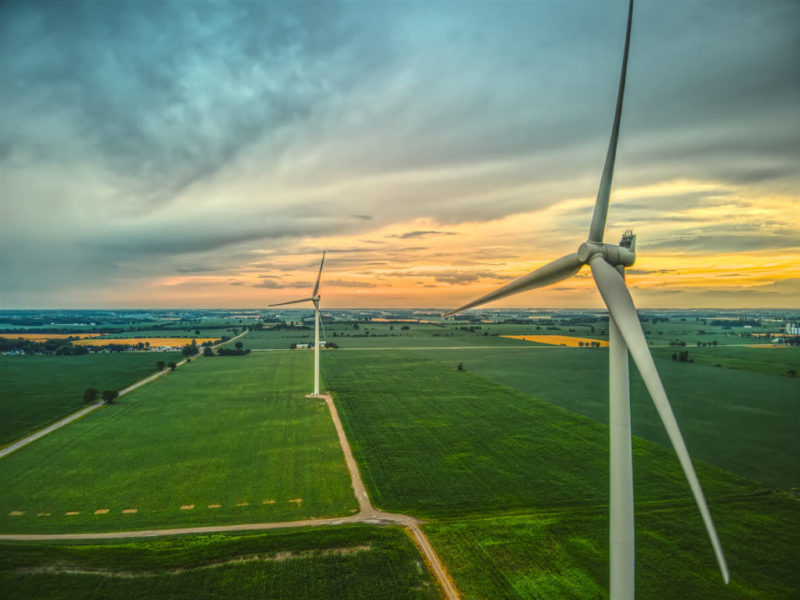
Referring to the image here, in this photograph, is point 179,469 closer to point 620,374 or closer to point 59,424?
point 59,424

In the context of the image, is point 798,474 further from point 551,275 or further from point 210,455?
point 210,455

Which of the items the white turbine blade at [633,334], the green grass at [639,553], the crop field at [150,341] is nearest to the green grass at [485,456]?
the green grass at [639,553]

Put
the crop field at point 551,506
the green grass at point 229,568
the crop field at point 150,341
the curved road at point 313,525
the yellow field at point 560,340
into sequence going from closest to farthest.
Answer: the green grass at point 229,568
the crop field at point 551,506
the curved road at point 313,525
the yellow field at point 560,340
the crop field at point 150,341

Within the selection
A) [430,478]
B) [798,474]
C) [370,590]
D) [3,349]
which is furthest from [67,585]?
[3,349]

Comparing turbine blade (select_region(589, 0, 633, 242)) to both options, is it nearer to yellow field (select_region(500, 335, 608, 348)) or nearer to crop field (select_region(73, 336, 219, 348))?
yellow field (select_region(500, 335, 608, 348))

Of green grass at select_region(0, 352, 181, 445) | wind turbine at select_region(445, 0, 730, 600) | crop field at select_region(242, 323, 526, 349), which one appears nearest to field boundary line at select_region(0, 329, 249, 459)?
green grass at select_region(0, 352, 181, 445)

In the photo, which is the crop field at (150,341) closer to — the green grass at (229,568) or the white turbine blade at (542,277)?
the green grass at (229,568)

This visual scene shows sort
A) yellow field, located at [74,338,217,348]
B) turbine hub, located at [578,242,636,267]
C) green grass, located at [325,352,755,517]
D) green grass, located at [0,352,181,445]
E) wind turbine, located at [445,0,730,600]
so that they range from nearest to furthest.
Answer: wind turbine, located at [445,0,730,600]
turbine hub, located at [578,242,636,267]
green grass, located at [325,352,755,517]
green grass, located at [0,352,181,445]
yellow field, located at [74,338,217,348]
